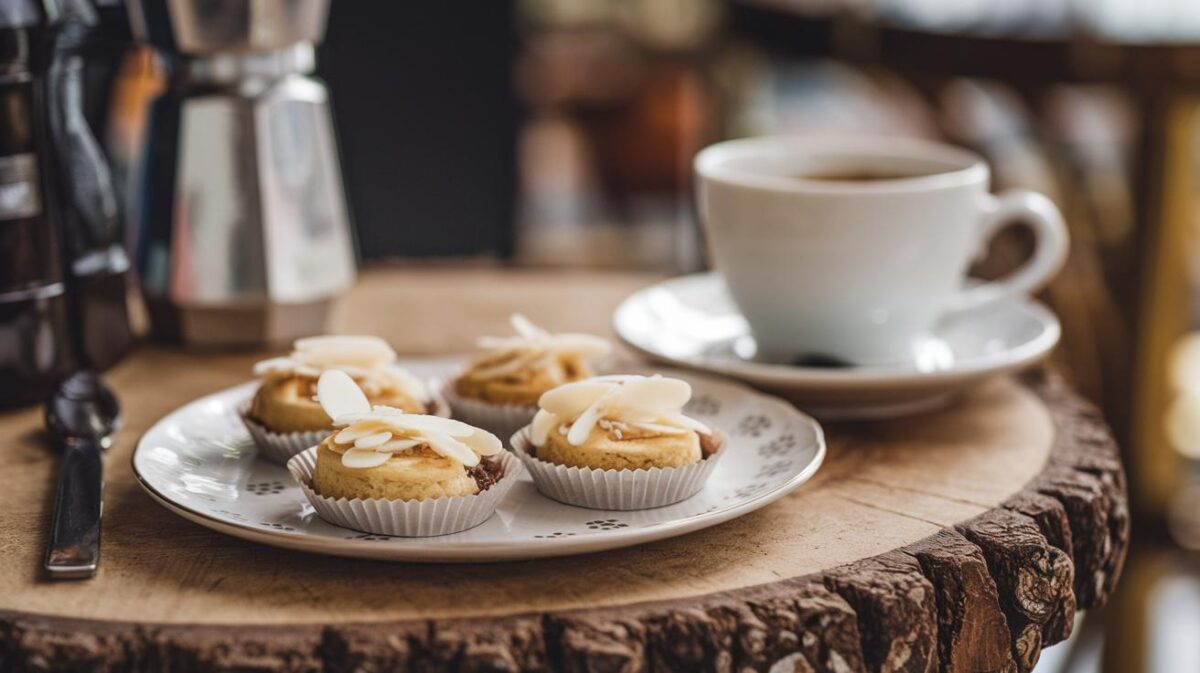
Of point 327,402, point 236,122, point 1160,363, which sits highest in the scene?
point 236,122

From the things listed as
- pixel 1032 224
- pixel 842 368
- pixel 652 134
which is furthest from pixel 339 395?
pixel 652 134

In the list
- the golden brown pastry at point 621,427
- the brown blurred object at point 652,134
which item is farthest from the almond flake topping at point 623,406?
the brown blurred object at point 652,134

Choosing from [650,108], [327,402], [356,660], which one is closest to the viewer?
[356,660]

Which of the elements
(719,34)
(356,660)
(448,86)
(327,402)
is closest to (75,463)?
(327,402)

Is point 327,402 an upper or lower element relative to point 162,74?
lower

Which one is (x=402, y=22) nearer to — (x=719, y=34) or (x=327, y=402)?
(x=719, y=34)

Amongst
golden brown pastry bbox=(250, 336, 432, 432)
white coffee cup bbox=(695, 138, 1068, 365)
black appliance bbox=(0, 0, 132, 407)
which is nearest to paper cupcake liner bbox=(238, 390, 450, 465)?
golden brown pastry bbox=(250, 336, 432, 432)

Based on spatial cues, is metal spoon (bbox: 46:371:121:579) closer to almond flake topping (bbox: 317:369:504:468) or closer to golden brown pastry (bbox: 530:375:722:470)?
almond flake topping (bbox: 317:369:504:468)

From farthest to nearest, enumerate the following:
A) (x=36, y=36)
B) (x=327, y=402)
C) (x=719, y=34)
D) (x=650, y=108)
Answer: (x=650, y=108) → (x=719, y=34) → (x=36, y=36) → (x=327, y=402)

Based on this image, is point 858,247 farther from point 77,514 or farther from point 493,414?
point 77,514
